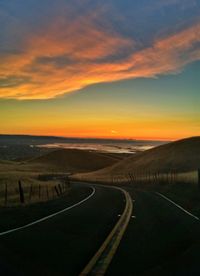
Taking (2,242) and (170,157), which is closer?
(2,242)

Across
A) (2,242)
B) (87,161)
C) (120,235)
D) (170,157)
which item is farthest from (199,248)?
(87,161)

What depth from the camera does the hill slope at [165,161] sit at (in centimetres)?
9894

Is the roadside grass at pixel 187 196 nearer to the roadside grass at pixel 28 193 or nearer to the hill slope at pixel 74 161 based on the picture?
the roadside grass at pixel 28 193

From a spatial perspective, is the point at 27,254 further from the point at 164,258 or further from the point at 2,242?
the point at 164,258

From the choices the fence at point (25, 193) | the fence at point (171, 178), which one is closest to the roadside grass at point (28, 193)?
the fence at point (25, 193)

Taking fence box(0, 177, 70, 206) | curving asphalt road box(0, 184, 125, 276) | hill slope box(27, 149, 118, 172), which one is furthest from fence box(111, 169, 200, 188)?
hill slope box(27, 149, 118, 172)

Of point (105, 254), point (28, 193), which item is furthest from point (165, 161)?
point (105, 254)

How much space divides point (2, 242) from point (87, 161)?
520ft

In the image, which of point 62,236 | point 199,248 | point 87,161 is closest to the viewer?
point 199,248

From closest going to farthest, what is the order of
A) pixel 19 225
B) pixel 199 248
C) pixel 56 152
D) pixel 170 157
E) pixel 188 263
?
pixel 188 263
pixel 199 248
pixel 19 225
pixel 170 157
pixel 56 152

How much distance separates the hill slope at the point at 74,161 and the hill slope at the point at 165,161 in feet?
97.5

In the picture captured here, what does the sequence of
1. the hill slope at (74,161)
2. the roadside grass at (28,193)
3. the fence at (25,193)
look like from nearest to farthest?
the fence at (25,193) < the roadside grass at (28,193) < the hill slope at (74,161)

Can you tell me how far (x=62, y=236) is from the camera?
12.8 metres

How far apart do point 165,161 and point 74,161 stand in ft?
217
